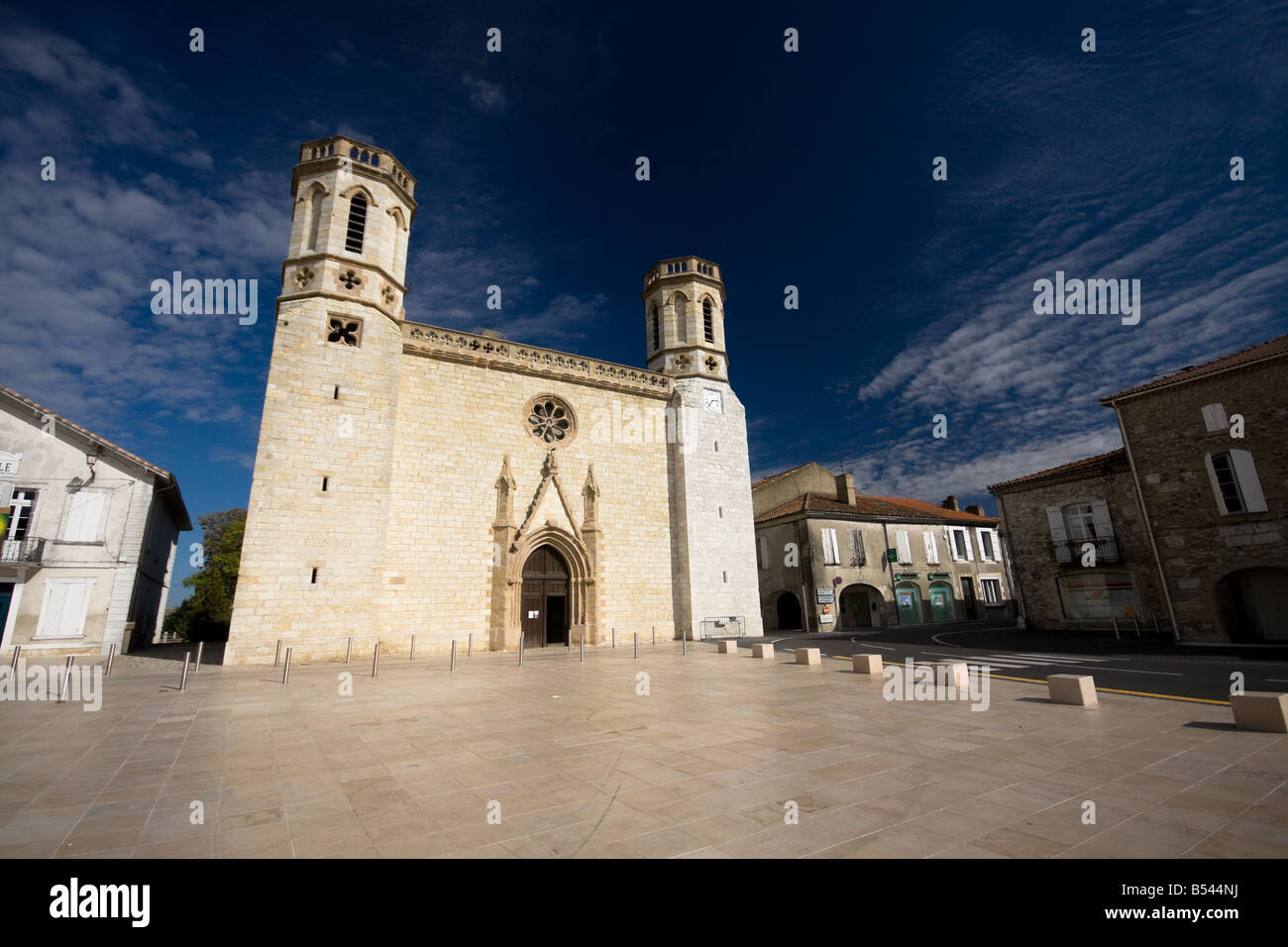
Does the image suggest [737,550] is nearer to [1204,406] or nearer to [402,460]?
[402,460]

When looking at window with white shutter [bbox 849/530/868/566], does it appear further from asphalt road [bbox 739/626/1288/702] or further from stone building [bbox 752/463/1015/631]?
asphalt road [bbox 739/626/1288/702]

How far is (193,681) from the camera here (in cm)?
1030

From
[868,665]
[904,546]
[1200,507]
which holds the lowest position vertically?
[868,665]

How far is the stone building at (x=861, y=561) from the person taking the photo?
24.8 meters

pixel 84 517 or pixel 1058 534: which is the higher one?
pixel 84 517

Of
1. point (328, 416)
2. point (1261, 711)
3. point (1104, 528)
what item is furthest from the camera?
point (1104, 528)

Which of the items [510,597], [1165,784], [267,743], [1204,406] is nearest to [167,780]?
[267,743]

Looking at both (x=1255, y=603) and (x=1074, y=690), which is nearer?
(x=1074, y=690)

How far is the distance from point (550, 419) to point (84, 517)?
1399 centimetres

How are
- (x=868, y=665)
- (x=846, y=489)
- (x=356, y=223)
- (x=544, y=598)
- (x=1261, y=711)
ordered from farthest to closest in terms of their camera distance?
1. (x=846, y=489)
2. (x=544, y=598)
3. (x=356, y=223)
4. (x=868, y=665)
5. (x=1261, y=711)

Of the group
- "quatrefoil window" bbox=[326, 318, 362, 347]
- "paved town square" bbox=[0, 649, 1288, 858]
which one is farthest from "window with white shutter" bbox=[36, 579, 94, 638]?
"paved town square" bbox=[0, 649, 1288, 858]

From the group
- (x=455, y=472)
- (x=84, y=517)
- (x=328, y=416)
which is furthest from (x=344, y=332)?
(x=84, y=517)

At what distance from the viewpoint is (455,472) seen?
17.4 metres

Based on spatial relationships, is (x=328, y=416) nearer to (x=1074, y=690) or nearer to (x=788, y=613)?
(x=1074, y=690)
